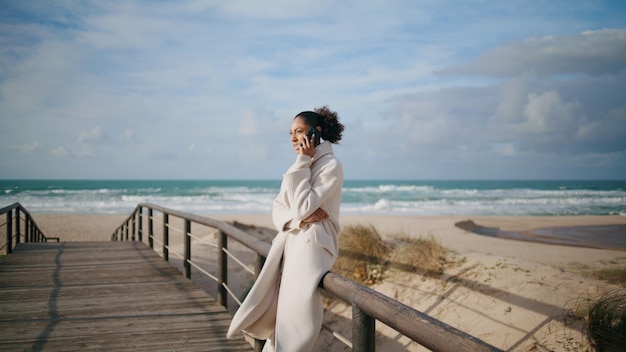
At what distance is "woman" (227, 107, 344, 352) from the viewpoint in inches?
79.5

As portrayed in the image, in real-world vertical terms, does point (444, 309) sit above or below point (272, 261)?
below

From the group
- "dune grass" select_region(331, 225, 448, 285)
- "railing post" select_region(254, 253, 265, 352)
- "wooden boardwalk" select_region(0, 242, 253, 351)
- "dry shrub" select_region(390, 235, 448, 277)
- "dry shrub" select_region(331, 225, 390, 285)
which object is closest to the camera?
"railing post" select_region(254, 253, 265, 352)

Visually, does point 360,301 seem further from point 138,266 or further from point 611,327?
point 138,266

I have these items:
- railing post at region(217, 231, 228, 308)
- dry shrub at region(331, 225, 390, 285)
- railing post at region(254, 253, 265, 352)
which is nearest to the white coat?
railing post at region(254, 253, 265, 352)

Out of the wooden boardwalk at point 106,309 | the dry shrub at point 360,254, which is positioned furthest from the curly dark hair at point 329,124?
the dry shrub at point 360,254

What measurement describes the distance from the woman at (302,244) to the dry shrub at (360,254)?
4692mm

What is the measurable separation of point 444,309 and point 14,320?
441cm

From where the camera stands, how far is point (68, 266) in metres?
6.52

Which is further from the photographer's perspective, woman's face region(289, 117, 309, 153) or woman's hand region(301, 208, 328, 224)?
woman's face region(289, 117, 309, 153)

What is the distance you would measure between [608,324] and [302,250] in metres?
2.98

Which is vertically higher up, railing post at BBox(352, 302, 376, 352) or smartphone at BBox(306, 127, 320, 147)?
smartphone at BBox(306, 127, 320, 147)

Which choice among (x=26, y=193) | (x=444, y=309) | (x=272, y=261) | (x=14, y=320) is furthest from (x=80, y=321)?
(x=26, y=193)

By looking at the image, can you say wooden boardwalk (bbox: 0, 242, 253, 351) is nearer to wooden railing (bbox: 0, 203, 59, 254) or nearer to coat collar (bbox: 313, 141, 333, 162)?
wooden railing (bbox: 0, 203, 59, 254)

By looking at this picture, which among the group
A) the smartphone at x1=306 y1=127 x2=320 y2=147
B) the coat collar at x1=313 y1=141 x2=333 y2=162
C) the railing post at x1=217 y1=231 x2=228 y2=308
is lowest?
the railing post at x1=217 y1=231 x2=228 y2=308
